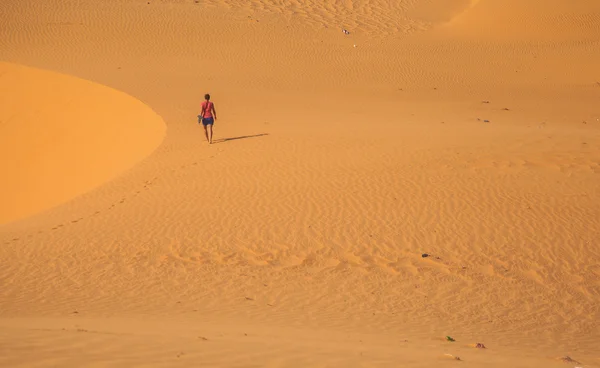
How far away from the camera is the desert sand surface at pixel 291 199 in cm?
642

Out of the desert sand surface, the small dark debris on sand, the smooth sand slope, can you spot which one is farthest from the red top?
the small dark debris on sand

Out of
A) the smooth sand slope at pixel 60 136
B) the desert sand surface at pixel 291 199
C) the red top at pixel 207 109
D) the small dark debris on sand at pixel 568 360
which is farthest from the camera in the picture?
the smooth sand slope at pixel 60 136

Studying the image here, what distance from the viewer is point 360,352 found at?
5.34 metres

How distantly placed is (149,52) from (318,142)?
12.0 metres

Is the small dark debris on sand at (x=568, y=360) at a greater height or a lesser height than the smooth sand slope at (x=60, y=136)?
lesser

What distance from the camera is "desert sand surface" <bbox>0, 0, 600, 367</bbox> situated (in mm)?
6422

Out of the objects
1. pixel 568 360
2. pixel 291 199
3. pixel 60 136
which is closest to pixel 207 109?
pixel 291 199

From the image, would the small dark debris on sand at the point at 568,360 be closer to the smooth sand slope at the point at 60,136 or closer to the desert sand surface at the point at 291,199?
the desert sand surface at the point at 291,199

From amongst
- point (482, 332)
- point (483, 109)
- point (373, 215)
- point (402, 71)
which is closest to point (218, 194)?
point (373, 215)

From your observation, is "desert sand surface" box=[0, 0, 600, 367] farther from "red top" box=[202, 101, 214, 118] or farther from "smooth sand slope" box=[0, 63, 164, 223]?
"red top" box=[202, 101, 214, 118]

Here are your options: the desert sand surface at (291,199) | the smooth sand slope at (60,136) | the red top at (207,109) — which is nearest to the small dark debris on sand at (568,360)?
the desert sand surface at (291,199)

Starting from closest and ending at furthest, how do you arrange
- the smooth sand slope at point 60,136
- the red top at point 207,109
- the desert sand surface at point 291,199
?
the desert sand surface at point 291,199 → the red top at point 207,109 → the smooth sand slope at point 60,136

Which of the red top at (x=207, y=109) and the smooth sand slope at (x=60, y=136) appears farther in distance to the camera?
the smooth sand slope at (x=60, y=136)

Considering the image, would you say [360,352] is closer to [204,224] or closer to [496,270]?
[496,270]
